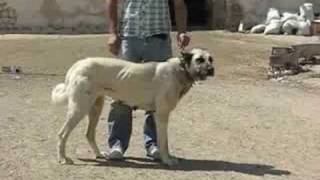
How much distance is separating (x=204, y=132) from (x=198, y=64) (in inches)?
74.6

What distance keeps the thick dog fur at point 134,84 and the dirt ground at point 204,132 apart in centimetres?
36

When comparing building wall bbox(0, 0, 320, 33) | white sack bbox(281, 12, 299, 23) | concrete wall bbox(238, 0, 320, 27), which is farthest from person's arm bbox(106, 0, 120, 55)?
concrete wall bbox(238, 0, 320, 27)

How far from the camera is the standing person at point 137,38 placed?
23.7ft

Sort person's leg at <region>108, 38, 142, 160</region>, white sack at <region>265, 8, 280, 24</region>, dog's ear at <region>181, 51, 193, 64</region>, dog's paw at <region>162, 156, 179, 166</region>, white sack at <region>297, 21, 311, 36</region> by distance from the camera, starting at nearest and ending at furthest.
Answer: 1. dog's ear at <region>181, 51, 193, 64</region>
2. dog's paw at <region>162, 156, 179, 166</region>
3. person's leg at <region>108, 38, 142, 160</region>
4. white sack at <region>297, 21, 311, 36</region>
5. white sack at <region>265, 8, 280, 24</region>

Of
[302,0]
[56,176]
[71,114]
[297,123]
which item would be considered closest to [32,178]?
[56,176]

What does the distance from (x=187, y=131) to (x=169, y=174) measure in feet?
6.24

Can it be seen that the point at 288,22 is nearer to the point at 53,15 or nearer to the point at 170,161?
the point at 53,15

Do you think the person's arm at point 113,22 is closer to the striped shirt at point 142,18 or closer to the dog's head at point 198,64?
the striped shirt at point 142,18

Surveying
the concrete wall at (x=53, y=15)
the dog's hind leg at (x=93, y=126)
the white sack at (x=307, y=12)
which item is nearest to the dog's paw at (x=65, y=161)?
the dog's hind leg at (x=93, y=126)

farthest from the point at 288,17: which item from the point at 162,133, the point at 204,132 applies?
the point at 162,133

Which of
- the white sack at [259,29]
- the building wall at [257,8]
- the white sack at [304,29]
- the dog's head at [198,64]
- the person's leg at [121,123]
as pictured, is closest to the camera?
the dog's head at [198,64]

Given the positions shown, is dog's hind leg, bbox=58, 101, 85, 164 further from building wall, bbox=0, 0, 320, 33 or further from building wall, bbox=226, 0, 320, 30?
building wall, bbox=226, 0, 320, 30

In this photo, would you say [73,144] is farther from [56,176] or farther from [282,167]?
[282,167]

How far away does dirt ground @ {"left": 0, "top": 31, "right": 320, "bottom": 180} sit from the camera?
7.05 meters
